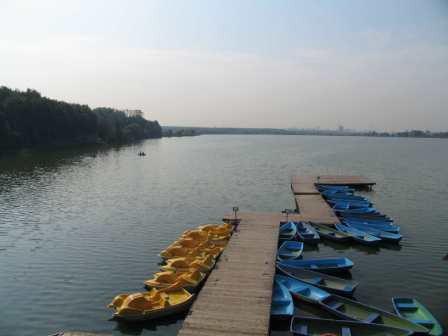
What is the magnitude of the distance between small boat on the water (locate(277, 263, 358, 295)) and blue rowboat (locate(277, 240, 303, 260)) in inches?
109

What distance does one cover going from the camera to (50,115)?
4454 inches

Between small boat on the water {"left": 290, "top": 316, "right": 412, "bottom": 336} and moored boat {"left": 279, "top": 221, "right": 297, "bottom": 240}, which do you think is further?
moored boat {"left": 279, "top": 221, "right": 297, "bottom": 240}

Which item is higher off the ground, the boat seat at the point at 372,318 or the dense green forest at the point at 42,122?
the dense green forest at the point at 42,122

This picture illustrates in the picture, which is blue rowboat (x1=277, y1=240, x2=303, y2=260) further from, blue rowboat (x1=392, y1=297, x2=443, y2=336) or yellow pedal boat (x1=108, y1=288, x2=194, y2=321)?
yellow pedal boat (x1=108, y1=288, x2=194, y2=321)

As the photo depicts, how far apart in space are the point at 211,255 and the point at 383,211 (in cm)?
2411

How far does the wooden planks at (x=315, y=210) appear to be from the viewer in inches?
1298

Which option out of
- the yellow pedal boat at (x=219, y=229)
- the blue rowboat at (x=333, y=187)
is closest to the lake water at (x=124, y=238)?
the yellow pedal boat at (x=219, y=229)

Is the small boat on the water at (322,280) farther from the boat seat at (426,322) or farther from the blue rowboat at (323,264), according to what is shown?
the boat seat at (426,322)

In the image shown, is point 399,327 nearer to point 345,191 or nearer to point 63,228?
point 63,228

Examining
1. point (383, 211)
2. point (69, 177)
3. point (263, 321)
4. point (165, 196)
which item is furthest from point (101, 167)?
point (263, 321)

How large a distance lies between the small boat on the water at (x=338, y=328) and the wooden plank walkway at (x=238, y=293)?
139 cm

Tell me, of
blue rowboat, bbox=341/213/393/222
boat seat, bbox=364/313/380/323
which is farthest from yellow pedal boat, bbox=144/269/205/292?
blue rowboat, bbox=341/213/393/222

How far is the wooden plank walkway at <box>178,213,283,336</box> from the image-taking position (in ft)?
49.3

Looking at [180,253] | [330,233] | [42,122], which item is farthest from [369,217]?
[42,122]
